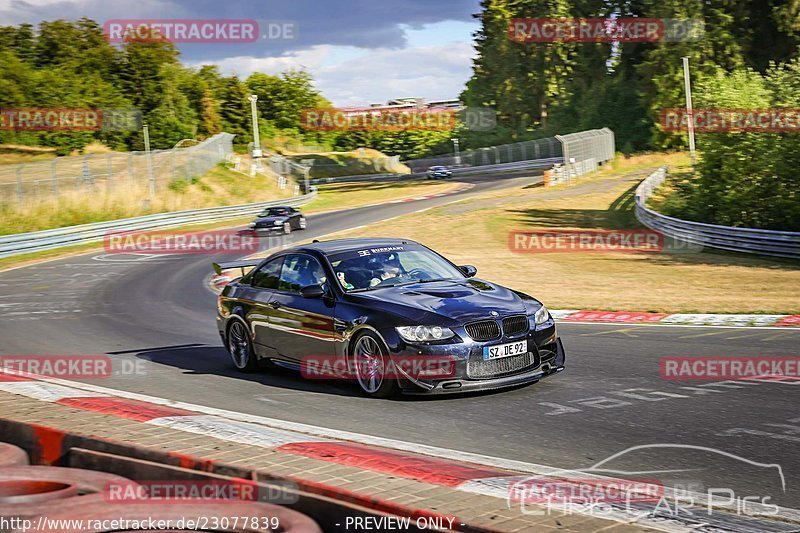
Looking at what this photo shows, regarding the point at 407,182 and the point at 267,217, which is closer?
the point at 267,217

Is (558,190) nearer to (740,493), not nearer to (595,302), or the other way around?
(595,302)

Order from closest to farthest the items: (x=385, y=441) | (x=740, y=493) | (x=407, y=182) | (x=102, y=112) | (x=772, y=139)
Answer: (x=740, y=493), (x=385, y=441), (x=772, y=139), (x=102, y=112), (x=407, y=182)

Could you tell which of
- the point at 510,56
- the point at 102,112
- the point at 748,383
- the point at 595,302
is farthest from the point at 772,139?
the point at 510,56

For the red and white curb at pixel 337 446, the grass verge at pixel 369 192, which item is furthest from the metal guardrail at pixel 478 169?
the red and white curb at pixel 337 446

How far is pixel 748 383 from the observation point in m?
9.05

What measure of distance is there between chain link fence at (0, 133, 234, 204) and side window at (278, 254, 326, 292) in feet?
118

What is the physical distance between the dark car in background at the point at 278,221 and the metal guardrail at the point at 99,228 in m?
7.00

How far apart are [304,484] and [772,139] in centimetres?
2846

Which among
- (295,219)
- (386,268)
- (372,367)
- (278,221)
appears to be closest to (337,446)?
(372,367)

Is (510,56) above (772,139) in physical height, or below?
above

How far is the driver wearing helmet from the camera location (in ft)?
33.4

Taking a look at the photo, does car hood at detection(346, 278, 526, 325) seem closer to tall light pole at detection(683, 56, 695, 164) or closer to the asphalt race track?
the asphalt race track

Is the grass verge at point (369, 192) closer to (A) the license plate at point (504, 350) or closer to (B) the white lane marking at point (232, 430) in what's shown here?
(A) the license plate at point (504, 350)

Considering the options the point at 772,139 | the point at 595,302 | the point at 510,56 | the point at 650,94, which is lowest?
the point at 595,302
